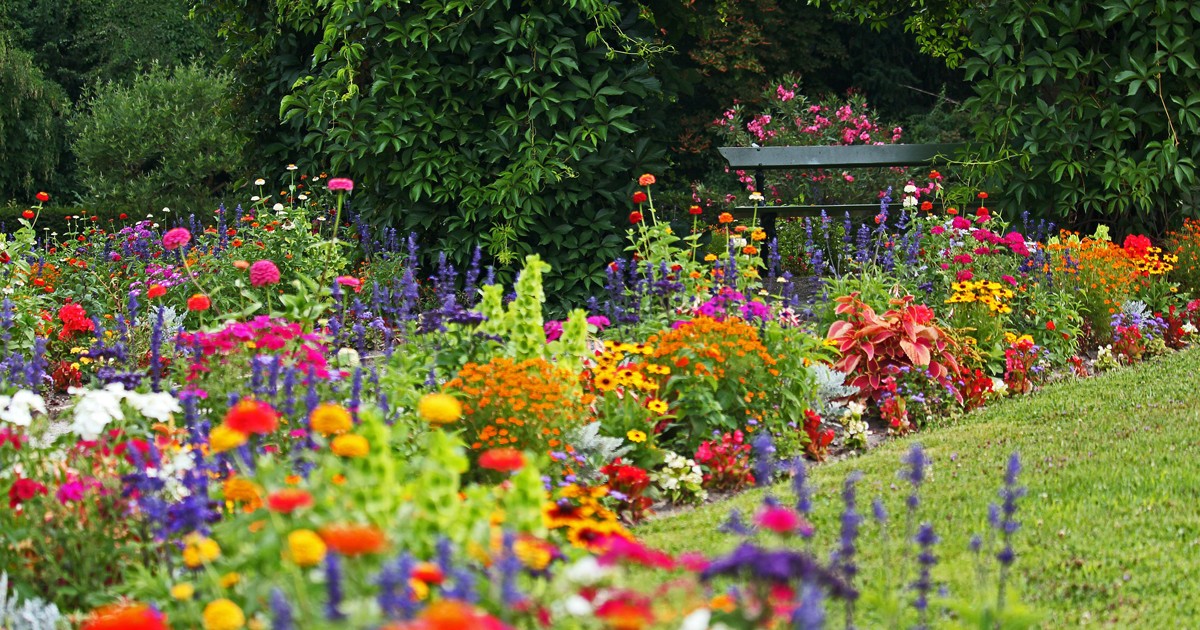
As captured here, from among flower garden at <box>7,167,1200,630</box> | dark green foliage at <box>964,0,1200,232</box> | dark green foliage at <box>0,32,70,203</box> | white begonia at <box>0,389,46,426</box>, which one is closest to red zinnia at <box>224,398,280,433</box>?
flower garden at <box>7,167,1200,630</box>

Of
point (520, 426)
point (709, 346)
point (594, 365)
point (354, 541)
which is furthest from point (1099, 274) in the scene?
point (354, 541)

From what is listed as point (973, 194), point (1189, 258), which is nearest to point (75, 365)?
point (973, 194)

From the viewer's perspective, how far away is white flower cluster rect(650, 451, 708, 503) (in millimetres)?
4270

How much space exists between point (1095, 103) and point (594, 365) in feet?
14.3

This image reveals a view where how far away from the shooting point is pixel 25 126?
1504cm

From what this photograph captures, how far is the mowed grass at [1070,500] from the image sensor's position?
3.26 meters

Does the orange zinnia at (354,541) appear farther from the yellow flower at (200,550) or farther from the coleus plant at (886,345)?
the coleus plant at (886,345)

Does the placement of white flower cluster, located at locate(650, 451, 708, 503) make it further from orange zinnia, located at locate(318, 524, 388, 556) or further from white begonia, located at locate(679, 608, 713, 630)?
orange zinnia, located at locate(318, 524, 388, 556)

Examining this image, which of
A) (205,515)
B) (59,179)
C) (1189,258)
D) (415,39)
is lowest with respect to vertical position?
(59,179)

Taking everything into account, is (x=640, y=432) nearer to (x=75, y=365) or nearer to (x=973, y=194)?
(x=75, y=365)

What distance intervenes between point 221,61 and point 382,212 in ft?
6.86

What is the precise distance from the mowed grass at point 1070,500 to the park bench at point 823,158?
10.1ft

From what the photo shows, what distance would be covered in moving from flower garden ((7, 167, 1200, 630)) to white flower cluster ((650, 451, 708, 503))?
17 millimetres

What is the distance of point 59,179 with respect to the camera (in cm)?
1655
